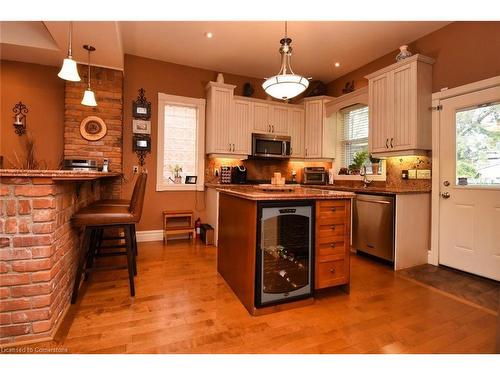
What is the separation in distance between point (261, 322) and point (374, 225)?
6.88 ft

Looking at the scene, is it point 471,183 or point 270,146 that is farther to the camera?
point 270,146

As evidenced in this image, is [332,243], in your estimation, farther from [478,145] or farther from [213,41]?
[213,41]

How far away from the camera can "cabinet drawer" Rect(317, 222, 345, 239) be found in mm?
2121

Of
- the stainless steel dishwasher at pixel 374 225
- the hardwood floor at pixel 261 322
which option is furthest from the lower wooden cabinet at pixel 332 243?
the stainless steel dishwasher at pixel 374 225

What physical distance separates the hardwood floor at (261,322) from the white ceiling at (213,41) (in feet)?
9.08

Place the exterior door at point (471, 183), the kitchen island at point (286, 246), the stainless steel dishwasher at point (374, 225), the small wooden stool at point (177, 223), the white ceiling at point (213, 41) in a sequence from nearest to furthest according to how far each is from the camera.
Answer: the kitchen island at point (286, 246) → the exterior door at point (471, 183) → the stainless steel dishwasher at point (374, 225) → the white ceiling at point (213, 41) → the small wooden stool at point (177, 223)

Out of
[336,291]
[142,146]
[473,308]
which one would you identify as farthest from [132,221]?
[473,308]

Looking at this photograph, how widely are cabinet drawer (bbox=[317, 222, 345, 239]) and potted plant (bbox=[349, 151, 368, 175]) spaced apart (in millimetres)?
2416

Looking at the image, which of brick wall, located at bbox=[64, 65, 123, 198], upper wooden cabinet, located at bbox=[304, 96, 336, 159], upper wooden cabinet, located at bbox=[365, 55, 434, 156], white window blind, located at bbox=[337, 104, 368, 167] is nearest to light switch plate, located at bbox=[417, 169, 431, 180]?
upper wooden cabinet, located at bbox=[365, 55, 434, 156]

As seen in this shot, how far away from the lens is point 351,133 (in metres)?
4.61

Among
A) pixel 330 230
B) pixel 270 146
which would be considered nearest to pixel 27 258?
pixel 330 230

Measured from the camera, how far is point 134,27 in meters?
3.28

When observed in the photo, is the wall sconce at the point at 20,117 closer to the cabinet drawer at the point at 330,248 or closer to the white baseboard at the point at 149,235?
the white baseboard at the point at 149,235

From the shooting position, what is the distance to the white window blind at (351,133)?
4.32 metres
